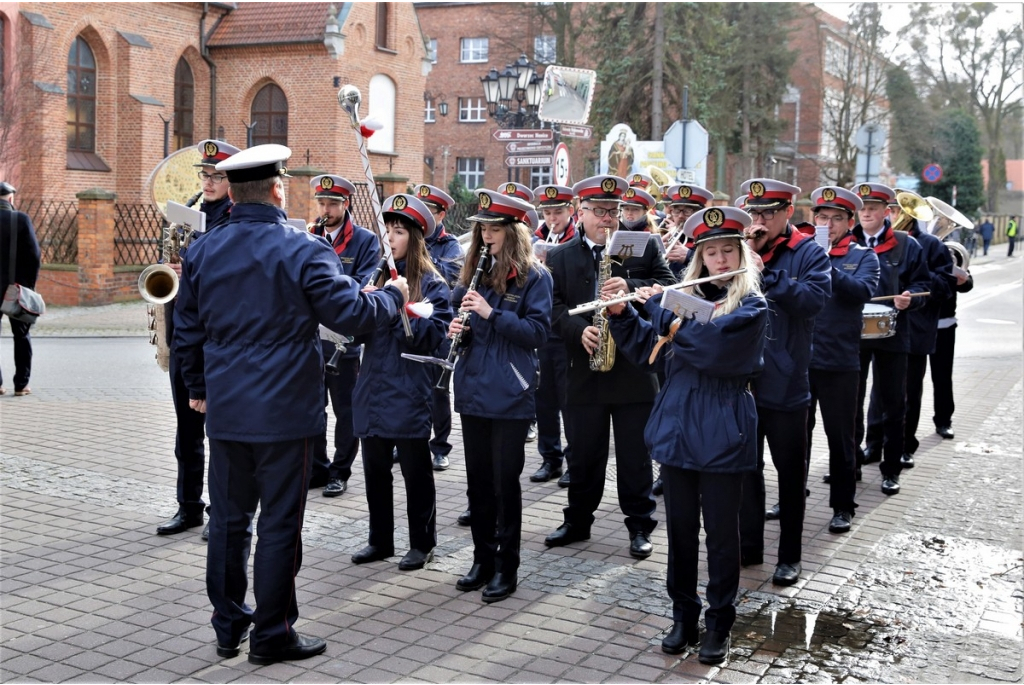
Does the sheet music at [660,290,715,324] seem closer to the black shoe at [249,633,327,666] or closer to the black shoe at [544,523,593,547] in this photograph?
the black shoe at [249,633,327,666]

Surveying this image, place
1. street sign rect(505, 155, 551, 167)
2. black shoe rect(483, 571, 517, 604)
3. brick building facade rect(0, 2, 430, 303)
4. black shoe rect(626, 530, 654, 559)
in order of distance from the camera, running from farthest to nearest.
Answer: brick building facade rect(0, 2, 430, 303), street sign rect(505, 155, 551, 167), black shoe rect(626, 530, 654, 559), black shoe rect(483, 571, 517, 604)

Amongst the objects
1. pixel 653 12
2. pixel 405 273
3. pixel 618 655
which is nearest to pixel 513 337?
pixel 405 273

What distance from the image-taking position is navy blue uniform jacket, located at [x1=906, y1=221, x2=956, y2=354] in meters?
9.70

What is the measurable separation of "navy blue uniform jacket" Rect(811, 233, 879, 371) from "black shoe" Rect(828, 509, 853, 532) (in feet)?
3.33

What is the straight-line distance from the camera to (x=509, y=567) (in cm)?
621

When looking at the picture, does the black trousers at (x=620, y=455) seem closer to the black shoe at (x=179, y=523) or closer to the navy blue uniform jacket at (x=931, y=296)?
the black shoe at (x=179, y=523)

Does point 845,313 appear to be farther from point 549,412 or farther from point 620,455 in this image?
point 549,412

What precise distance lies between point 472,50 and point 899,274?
53223mm

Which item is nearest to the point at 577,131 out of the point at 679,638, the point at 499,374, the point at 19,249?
the point at 19,249

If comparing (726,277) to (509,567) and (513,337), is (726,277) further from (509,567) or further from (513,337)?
(509,567)

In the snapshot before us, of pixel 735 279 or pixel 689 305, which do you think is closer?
pixel 689 305

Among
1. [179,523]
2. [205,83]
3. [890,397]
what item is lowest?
[179,523]

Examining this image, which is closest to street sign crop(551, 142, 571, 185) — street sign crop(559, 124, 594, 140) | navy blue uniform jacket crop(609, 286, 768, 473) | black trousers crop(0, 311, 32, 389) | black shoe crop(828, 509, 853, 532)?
street sign crop(559, 124, 594, 140)

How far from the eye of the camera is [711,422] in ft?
17.4
